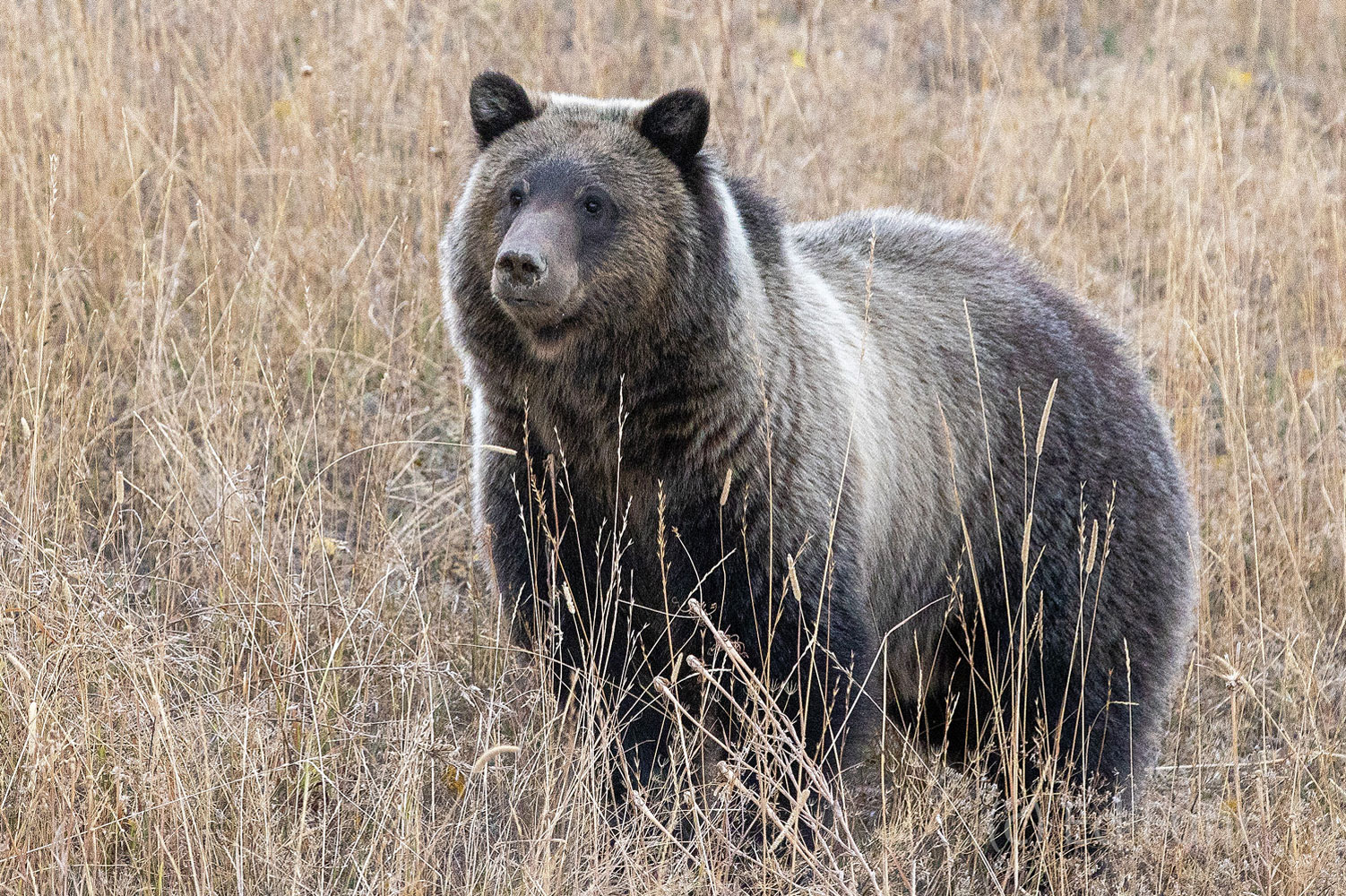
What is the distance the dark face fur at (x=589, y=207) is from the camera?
3.80m

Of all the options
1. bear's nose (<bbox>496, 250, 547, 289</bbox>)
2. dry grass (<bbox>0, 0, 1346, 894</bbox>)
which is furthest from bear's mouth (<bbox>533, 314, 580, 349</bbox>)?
dry grass (<bbox>0, 0, 1346, 894</bbox>)

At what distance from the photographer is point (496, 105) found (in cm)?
409

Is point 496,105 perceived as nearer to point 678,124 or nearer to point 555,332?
point 678,124

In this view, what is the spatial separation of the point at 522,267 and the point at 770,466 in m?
0.82

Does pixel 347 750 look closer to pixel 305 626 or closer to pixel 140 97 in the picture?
pixel 305 626

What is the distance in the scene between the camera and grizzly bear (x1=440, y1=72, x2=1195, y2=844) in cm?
380

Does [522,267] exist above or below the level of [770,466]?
above

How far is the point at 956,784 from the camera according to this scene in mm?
4398

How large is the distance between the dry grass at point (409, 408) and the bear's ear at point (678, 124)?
Result: 1399 mm

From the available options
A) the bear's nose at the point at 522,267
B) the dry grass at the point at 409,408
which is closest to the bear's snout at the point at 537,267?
the bear's nose at the point at 522,267

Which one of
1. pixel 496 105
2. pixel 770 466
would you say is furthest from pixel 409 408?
pixel 770 466

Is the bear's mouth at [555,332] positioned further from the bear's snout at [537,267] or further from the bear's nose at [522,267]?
the bear's nose at [522,267]

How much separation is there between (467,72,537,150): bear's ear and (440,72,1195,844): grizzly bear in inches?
0.5

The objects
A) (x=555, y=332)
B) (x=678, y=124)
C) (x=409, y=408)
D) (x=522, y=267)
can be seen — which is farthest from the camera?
(x=409, y=408)
